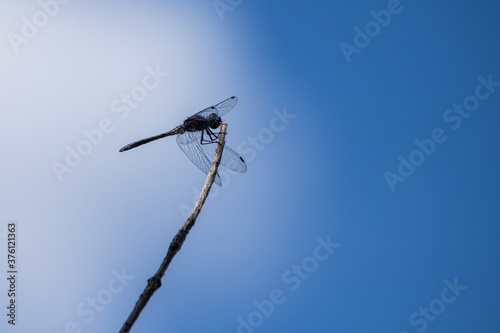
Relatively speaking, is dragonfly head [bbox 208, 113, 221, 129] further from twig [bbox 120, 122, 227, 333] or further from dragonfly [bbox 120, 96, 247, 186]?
twig [bbox 120, 122, 227, 333]

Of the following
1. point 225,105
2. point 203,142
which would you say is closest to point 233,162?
point 203,142

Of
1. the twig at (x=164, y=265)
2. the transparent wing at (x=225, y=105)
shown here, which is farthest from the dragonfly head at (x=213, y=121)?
the twig at (x=164, y=265)

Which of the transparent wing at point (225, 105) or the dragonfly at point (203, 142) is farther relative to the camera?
the transparent wing at point (225, 105)

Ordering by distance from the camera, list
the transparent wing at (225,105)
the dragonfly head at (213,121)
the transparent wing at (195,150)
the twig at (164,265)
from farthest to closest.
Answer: the transparent wing at (225,105)
the transparent wing at (195,150)
the dragonfly head at (213,121)
the twig at (164,265)

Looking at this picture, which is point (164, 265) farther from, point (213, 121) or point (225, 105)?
point (225, 105)

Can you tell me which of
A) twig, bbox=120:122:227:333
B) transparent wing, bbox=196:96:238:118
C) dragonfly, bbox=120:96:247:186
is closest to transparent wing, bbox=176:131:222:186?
dragonfly, bbox=120:96:247:186

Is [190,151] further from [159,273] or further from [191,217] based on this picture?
[159,273]

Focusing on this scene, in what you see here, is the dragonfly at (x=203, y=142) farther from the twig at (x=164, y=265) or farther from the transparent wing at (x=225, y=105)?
the twig at (x=164, y=265)

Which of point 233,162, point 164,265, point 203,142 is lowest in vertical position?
point 164,265
